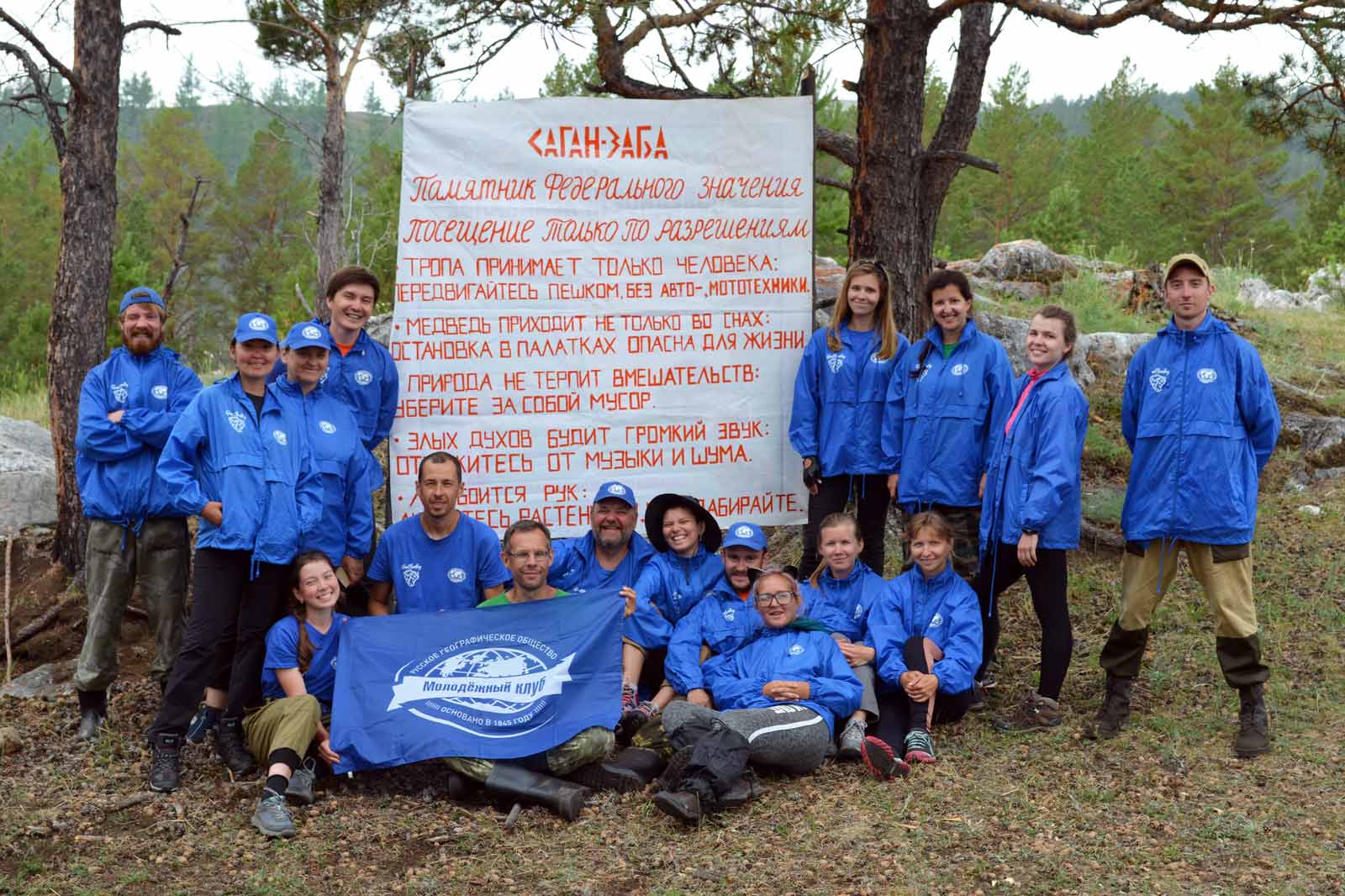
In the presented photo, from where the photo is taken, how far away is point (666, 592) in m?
5.54

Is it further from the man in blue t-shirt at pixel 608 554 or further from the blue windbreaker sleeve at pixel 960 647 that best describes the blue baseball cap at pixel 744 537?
the blue windbreaker sleeve at pixel 960 647

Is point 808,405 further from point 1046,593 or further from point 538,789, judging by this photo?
point 538,789

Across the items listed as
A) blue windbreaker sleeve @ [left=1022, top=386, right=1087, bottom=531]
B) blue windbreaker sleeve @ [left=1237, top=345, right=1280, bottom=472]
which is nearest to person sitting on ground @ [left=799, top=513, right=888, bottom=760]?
blue windbreaker sleeve @ [left=1022, top=386, right=1087, bottom=531]

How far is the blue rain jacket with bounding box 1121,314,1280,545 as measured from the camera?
4914 mm

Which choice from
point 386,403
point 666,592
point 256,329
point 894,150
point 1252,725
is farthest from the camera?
point 894,150

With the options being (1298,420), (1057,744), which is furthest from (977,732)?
(1298,420)

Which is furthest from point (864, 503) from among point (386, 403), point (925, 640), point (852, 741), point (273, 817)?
point (273, 817)

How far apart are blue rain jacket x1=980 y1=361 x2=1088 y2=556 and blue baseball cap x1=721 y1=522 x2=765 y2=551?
105 centimetres

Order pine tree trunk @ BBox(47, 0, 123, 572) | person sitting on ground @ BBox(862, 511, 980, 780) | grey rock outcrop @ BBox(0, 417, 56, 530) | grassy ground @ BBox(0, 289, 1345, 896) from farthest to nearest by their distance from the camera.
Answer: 1. grey rock outcrop @ BBox(0, 417, 56, 530)
2. pine tree trunk @ BBox(47, 0, 123, 572)
3. person sitting on ground @ BBox(862, 511, 980, 780)
4. grassy ground @ BBox(0, 289, 1345, 896)

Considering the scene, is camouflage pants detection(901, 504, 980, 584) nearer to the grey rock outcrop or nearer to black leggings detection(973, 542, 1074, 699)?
black leggings detection(973, 542, 1074, 699)

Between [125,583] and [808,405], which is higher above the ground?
[808,405]

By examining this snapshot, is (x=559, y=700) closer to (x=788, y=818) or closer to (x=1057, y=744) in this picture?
(x=788, y=818)

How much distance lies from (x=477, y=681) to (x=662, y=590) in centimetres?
100

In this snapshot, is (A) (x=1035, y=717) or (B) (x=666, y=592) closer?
(A) (x=1035, y=717)
